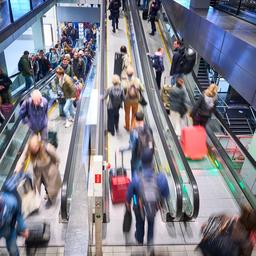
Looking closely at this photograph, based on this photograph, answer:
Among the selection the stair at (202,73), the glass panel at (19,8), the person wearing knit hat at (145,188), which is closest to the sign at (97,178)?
the person wearing knit hat at (145,188)

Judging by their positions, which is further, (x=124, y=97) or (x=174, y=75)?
(x=174, y=75)

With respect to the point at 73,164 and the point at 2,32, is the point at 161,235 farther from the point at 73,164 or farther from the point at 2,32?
the point at 2,32

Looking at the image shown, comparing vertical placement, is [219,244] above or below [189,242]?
above

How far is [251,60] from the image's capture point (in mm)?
9016

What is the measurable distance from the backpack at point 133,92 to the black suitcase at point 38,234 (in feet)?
10.7

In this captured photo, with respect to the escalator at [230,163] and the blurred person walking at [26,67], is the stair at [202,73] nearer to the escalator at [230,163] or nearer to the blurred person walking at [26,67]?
the blurred person walking at [26,67]

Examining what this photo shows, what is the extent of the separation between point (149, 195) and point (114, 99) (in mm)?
3072

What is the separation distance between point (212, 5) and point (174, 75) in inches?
410

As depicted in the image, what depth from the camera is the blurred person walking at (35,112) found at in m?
5.96

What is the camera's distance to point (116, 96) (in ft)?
21.9

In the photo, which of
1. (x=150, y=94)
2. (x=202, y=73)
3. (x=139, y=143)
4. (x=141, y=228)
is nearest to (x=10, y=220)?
(x=141, y=228)

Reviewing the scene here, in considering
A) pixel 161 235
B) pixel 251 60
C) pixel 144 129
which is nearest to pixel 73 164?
pixel 144 129

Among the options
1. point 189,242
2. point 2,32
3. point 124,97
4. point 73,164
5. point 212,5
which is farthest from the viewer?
point 212,5

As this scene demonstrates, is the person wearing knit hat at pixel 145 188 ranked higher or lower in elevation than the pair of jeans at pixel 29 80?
higher
